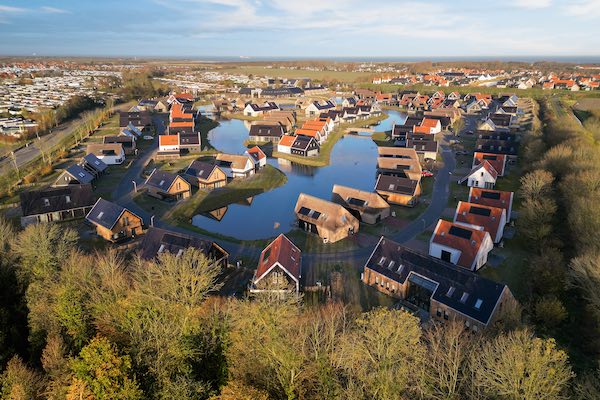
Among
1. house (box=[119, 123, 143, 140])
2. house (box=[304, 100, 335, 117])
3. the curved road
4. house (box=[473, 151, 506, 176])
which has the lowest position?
the curved road

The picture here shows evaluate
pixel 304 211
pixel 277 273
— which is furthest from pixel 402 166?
pixel 277 273

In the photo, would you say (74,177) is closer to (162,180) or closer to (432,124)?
(162,180)

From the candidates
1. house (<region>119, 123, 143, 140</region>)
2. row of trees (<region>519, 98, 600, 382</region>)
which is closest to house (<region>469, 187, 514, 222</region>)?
row of trees (<region>519, 98, 600, 382</region>)

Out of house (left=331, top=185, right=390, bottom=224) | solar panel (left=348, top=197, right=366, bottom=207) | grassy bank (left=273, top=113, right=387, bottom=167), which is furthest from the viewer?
grassy bank (left=273, top=113, right=387, bottom=167)

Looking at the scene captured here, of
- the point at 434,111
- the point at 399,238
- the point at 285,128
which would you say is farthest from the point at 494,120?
the point at 399,238

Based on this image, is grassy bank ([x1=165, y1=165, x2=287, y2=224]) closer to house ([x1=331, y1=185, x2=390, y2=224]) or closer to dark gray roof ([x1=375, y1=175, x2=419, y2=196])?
house ([x1=331, y1=185, x2=390, y2=224])

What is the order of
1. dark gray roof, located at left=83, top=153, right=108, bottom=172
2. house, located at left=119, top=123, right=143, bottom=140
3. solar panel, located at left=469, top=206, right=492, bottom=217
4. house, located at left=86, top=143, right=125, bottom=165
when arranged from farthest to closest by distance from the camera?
house, located at left=119, top=123, right=143, bottom=140
house, located at left=86, top=143, right=125, bottom=165
dark gray roof, located at left=83, top=153, right=108, bottom=172
solar panel, located at left=469, top=206, right=492, bottom=217

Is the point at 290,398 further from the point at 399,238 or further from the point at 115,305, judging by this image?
the point at 399,238
